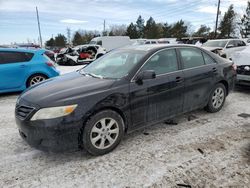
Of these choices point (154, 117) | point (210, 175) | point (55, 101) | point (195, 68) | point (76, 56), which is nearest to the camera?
point (210, 175)

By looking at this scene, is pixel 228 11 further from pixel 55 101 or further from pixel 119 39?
pixel 55 101

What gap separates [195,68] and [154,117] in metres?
1.32

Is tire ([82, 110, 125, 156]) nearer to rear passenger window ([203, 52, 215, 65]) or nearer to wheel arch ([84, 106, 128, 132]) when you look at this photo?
wheel arch ([84, 106, 128, 132])

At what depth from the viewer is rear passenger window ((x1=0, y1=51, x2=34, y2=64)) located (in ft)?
21.3

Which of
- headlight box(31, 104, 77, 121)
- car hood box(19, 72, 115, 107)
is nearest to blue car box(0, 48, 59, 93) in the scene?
car hood box(19, 72, 115, 107)

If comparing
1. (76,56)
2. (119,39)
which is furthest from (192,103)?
(119,39)

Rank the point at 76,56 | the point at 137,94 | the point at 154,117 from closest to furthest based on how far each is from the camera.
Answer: the point at 137,94 → the point at 154,117 → the point at 76,56

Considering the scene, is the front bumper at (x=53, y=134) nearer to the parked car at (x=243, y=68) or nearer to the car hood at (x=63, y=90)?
the car hood at (x=63, y=90)

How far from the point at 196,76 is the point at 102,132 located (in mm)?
2106

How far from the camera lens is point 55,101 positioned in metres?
2.92

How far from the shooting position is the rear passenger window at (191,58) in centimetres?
415

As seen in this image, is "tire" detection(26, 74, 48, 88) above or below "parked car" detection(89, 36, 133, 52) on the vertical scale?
below

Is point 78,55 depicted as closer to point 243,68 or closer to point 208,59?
point 243,68

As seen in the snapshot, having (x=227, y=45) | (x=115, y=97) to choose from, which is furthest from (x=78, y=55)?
(x=115, y=97)
